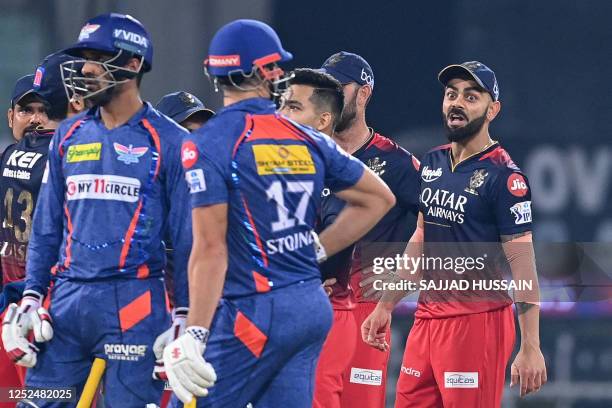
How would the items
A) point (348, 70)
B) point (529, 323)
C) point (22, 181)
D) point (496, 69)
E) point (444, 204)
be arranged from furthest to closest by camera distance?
1. point (496, 69)
2. point (348, 70)
3. point (444, 204)
4. point (529, 323)
5. point (22, 181)

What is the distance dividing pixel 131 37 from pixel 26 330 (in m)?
1.08

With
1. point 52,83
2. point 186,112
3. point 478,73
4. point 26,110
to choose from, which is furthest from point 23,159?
point 478,73

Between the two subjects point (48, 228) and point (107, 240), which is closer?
point (107, 240)

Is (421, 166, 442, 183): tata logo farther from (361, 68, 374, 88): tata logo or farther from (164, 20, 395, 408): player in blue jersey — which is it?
(164, 20, 395, 408): player in blue jersey

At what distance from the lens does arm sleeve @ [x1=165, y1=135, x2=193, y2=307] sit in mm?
4422

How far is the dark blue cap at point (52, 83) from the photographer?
214 inches

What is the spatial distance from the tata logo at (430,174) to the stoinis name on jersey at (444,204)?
51 mm

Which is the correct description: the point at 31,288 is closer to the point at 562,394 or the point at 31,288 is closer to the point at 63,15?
the point at 63,15

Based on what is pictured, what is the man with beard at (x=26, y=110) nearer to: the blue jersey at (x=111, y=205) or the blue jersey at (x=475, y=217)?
the blue jersey at (x=111, y=205)

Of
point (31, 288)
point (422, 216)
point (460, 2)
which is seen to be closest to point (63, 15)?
point (460, 2)

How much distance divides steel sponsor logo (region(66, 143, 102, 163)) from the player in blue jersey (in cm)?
47

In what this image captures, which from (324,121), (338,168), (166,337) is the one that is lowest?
(166,337)

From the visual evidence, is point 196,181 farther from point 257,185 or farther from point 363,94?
point 363,94

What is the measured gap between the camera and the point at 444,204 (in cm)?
570
